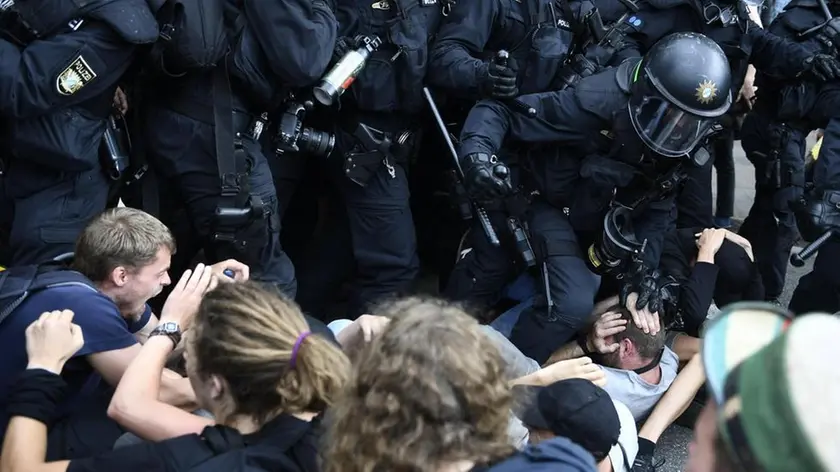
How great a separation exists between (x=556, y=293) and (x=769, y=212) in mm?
1843

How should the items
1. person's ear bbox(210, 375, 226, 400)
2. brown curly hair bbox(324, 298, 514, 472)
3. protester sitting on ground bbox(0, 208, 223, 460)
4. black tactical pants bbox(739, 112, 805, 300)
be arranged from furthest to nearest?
black tactical pants bbox(739, 112, 805, 300), protester sitting on ground bbox(0, 208, 223, 460), person's ear bbox(210, 375, 226, 400), brown curly hair bbox(324, 298, 514, 472)

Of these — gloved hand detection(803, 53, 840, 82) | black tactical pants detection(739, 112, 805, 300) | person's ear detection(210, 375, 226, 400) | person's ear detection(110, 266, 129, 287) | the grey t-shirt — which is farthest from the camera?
black tactical pants detection(739, 112, 805, 300)

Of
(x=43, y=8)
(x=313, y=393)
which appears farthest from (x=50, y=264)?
(x=313, y=393)

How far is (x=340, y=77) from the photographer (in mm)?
3318

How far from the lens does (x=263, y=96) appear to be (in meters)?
3.29

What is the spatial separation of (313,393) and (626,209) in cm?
217

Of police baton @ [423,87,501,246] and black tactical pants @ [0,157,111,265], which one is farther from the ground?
black tactical pants @ [0,157,111,265]

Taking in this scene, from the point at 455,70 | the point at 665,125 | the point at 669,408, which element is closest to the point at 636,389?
the point at 669,408

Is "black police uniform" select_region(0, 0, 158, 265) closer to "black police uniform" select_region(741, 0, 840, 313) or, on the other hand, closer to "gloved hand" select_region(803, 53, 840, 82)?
"black police uniform" select_region(741, 0, 840, 313)

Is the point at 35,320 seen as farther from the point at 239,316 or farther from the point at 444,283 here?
the point at 444,283

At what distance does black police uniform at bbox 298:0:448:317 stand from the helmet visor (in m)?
0.92

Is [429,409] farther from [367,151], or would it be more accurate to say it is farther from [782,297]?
[782,297]

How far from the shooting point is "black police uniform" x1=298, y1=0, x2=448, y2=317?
3.60 meters

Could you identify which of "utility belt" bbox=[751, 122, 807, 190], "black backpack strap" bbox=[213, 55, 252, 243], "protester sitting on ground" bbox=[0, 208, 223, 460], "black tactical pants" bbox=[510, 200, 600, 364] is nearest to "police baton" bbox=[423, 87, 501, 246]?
"black tactical pants" bbox=[510, 200, 600, 364]
